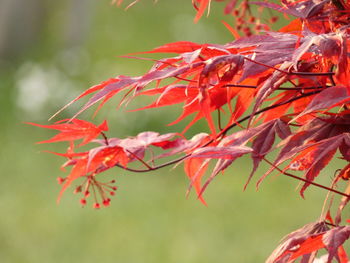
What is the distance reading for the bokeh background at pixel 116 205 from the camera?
10.6 ft

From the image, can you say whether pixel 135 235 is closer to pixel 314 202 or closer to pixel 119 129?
pixel 314 202

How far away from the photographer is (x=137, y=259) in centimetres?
313

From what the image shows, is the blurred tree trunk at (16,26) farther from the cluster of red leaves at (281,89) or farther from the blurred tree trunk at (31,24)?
the cluster of red leaves at (281,89)

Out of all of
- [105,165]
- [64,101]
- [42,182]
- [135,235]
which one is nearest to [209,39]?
[64,101]

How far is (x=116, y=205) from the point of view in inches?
146

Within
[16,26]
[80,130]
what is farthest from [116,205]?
[16,26]

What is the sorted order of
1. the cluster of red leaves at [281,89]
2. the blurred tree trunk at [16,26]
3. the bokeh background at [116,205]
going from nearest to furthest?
the cluster of red leaves at [281,89] < the bokeh background at [116,205] < the blurred tree trunk at [16,26]

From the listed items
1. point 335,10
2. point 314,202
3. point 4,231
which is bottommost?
point 314,202

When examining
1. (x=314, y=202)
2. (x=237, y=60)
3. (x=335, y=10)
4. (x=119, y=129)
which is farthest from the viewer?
(x=119, y=129)

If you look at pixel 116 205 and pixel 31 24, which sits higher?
pixel 31 24

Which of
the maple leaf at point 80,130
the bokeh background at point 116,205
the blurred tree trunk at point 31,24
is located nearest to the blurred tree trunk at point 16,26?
the blurred tree trunk at point 31,24

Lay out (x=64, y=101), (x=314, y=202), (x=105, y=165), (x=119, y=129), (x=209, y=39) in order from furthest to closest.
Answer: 1. (x=209, y=39)
2. (x=64, y=101)
3. (x=119, y=129)
4. (x=314, y=202)
5. (x=105, y=165)

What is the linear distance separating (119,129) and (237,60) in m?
3.78

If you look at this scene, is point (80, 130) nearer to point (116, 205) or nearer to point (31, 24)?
point (116, 205)
